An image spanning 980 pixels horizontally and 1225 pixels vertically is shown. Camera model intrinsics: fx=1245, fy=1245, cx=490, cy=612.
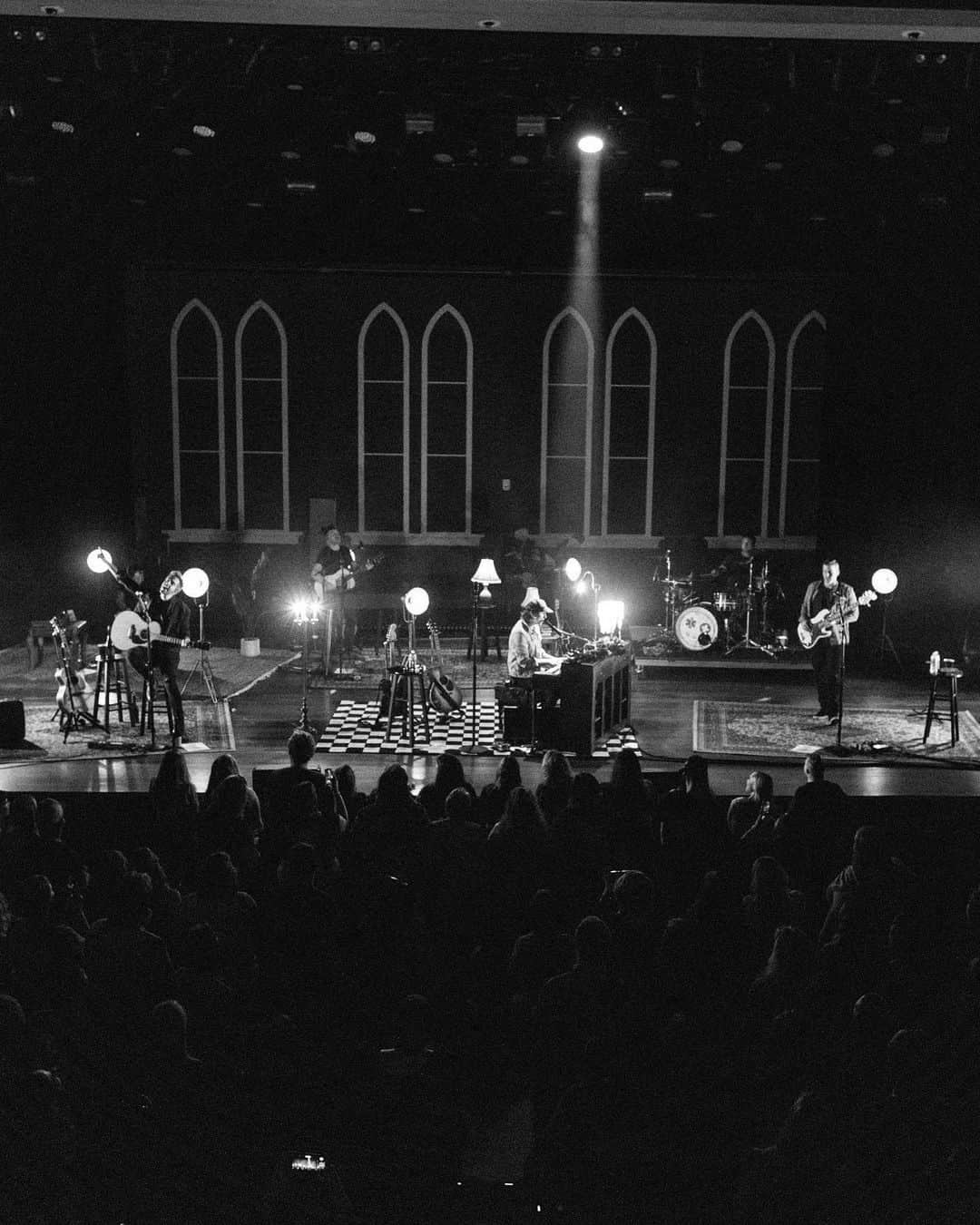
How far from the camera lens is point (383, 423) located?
16.0 m

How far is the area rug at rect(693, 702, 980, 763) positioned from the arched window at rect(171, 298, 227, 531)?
287 inches

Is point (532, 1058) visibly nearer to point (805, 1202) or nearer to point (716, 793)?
point (805, 1202)

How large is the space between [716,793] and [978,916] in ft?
11.8

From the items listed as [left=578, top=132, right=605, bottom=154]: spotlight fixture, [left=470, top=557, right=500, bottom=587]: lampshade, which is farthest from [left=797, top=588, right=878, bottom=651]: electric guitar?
[left=578, top=132, right=605, bottom=154]: spotlight fixture

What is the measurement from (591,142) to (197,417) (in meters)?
7.61

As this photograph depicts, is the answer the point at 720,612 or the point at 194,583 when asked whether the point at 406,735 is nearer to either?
the point at 194,583

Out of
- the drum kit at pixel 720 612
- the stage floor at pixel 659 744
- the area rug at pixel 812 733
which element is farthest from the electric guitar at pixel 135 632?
the drum kit at pixel 720 612

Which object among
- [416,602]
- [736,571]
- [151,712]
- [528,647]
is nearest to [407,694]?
[416,602]

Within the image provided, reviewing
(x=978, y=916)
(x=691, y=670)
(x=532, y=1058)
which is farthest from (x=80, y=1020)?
(x=691, y=670)

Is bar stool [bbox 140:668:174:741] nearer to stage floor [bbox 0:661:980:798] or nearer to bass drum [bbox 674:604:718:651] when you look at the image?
stage floor [bbox 0:661:980:798]

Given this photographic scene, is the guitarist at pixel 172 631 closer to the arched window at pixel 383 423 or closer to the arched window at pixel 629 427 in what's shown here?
the arched window at pixel 383 423

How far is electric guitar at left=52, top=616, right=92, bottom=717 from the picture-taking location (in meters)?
10.2

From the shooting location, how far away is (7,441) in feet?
46.1

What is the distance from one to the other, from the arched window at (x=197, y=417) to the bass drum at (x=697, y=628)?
20.3ft
